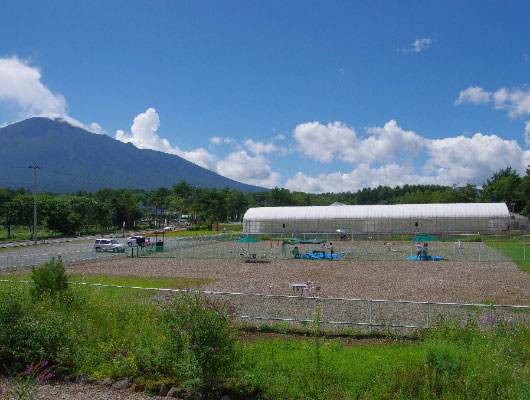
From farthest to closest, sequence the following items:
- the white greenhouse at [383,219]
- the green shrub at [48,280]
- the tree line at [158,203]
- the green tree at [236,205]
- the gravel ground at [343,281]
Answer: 1. the green tree at [236,205]
2. the tree line at [158,203]
3. the white greenhouse at [383,219]
4. the gravel ground at [343,281]
5. the green shrub at [48,280]

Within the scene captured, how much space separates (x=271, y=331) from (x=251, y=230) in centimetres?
6059

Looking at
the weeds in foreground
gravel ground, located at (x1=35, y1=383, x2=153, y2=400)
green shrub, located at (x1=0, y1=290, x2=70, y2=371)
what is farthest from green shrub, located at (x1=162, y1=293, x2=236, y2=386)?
green shrub, located at (x1=0, y1=290, x2=70, y2=371)

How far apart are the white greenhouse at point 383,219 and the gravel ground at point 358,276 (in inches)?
1402

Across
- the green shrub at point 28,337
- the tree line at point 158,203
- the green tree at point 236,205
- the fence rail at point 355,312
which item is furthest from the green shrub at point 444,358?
the green tree at point 236,205

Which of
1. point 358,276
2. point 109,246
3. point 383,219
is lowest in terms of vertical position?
point 358,276

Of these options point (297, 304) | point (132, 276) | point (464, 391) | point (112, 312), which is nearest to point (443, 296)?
point (297, 304)

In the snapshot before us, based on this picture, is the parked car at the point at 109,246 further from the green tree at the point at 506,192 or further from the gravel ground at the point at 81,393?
the green tree at the point at 506,192

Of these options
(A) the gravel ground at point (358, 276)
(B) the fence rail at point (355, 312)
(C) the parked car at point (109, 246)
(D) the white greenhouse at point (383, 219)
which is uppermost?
(D) the white greenhouse at point (383, 219)

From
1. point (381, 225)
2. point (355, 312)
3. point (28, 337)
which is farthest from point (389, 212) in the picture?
point (28, 337)

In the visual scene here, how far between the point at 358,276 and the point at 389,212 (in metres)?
44.7

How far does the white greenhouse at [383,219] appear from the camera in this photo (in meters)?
62.8

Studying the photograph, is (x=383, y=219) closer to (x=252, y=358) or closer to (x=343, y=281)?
(x=343, y=281)

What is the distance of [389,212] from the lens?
219ft

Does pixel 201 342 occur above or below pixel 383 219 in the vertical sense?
below
